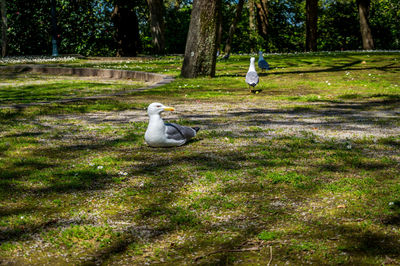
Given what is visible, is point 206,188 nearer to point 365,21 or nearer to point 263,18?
point 365,21

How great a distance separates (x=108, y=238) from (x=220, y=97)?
746 cm

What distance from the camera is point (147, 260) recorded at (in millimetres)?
3064

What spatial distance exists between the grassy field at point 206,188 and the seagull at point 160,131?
5.9 inches

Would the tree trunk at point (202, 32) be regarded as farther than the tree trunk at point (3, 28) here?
No

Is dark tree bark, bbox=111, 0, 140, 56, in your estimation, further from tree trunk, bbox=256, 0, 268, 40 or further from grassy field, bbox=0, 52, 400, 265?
grassy field, bbox=0, 52, 400, 265

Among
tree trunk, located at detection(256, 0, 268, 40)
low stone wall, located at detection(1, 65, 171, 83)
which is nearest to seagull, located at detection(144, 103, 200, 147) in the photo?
low stone wall, located at detection(1, 65, 171, 83)

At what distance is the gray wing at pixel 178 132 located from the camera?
5676 millimetres

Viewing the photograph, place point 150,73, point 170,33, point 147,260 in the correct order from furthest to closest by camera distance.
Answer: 1. point 170,33
2. point 150,73
3. point 147,260

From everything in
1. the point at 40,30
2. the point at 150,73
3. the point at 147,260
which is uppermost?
the point at 40,30

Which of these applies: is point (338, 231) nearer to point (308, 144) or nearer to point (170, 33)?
point (308, 144)

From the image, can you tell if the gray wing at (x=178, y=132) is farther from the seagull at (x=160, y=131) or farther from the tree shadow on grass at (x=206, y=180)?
the tree shadow on grass at (x=206, y=180)

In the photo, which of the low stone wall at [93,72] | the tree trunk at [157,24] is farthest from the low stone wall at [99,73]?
the tree trunk at [157,24]

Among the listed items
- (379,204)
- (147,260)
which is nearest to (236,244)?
(147,260)

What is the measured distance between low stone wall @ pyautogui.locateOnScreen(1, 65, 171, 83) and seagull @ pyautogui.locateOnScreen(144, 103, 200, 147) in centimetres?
857
